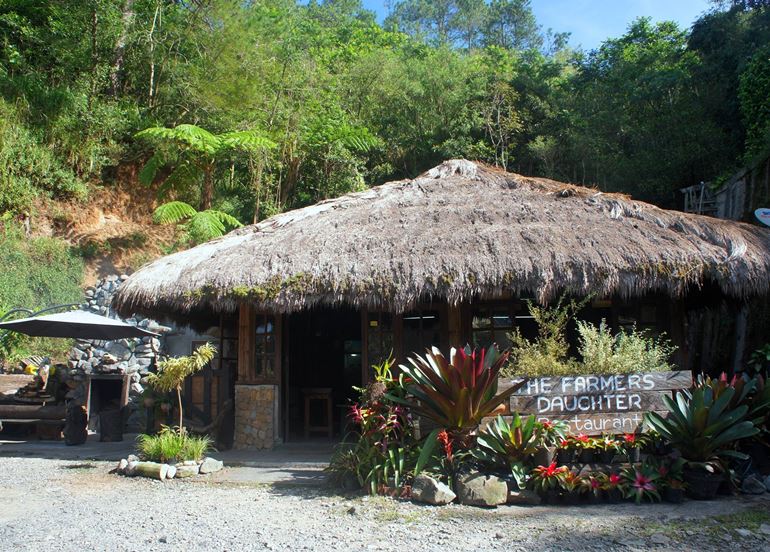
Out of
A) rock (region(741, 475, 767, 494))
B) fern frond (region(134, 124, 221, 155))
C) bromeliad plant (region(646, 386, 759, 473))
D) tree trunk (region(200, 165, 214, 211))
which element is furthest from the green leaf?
tree trunk (region(200, 165, 214, 211))

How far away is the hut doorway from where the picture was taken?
1039cm

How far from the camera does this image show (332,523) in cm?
505

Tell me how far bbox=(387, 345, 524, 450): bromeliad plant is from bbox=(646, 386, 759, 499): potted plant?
1.38m

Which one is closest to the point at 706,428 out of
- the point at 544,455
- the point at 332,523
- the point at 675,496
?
the point at 675,496

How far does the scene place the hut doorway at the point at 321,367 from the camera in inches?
409

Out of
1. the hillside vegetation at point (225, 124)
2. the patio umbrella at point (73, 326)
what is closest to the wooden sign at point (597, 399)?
the patio umbrella at point (73, 326)

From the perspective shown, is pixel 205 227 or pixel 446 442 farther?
pixel 205 227

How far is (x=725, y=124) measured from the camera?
1755 centimetres

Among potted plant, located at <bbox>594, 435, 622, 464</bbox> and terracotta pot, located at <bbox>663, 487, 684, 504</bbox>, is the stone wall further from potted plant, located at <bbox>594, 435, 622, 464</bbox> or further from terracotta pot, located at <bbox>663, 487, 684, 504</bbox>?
terracotta pot, located at <bbox>663, 487, 684, 504</bbox>

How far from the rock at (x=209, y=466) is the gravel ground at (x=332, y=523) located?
32.6 inches

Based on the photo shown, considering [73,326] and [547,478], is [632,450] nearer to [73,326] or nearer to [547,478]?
[547,478]

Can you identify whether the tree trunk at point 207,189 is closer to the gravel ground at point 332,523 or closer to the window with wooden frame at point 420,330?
the window with wooden frame at point 420,330

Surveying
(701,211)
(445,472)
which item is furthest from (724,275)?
(701,211)

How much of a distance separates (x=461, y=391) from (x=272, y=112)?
12.9 m
